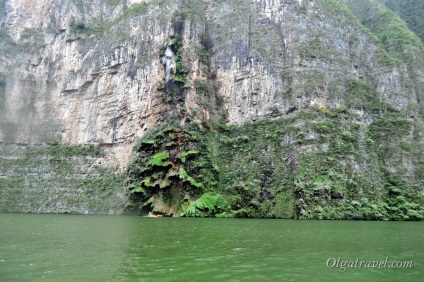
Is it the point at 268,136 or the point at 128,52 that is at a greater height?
the point at 128,52

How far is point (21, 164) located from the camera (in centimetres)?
6675

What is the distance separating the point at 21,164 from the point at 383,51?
70.2 m

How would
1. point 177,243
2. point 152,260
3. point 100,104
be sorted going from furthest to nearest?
1. point 100,104
2. point 177,243
3. point 152,260

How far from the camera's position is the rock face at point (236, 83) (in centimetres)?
5634

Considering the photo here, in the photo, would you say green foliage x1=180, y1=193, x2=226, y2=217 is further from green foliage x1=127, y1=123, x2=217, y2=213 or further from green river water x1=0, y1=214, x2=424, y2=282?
green river water x1=0, y1=214, x2=424, y2=282

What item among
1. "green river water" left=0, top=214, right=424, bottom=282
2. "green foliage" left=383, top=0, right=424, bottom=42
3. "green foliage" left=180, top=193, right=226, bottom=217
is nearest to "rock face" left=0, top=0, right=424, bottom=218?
"green foliage" left=180, top=193, right=226, bottom=217

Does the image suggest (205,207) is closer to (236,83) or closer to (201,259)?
(236,83)

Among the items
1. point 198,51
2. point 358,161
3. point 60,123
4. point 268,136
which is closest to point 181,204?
point 268,136

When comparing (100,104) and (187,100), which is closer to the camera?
(187,100)

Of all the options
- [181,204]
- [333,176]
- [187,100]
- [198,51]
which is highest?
[198,51]

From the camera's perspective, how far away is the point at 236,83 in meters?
69.1

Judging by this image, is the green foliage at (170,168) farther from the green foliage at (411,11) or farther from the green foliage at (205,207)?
the green foliage at (411,11)

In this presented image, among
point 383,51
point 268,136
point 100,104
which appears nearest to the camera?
point 268,136

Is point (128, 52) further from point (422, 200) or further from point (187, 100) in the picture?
point (422, 200)
